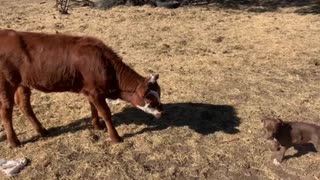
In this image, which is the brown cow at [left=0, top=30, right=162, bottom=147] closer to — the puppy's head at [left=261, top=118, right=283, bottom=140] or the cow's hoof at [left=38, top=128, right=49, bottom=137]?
the cow's hoof at [left=38, top=128, right=49, bottom=137]

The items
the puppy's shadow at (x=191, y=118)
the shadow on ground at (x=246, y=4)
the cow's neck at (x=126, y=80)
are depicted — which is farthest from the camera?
the shadow on ground at (x=246, y=4)

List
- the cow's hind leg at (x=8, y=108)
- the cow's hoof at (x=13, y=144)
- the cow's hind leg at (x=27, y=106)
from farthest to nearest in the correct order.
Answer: the cow's hind leg at (x=27, y=106) < the cow's hoof at (x=13, y=144) < the cow's hind leg at (x=8, y=108)

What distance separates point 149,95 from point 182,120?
4.04 feet

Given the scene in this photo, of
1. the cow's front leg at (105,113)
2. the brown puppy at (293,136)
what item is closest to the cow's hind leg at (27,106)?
the cow's front leg at (105,113)

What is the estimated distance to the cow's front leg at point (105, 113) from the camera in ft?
Answer: 23.2

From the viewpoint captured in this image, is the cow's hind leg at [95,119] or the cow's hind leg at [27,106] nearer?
the cow's hind leg at [27,106]

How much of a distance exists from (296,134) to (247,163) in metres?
0.77

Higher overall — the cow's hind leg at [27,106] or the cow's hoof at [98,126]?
the cow's hind leg at [27,106]

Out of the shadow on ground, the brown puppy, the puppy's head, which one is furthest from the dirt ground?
the shadow on ground

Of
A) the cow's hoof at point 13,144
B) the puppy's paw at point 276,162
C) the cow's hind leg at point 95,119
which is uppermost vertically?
the cow's hind leg at point 95,119

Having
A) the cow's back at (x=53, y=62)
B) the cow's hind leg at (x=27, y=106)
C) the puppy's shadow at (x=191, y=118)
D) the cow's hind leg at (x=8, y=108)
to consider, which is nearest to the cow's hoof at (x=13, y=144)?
the cow's hind leg at (x=8, y=108)

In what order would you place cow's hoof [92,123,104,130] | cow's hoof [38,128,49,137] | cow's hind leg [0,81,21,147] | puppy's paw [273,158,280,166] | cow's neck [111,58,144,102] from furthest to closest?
cow's hoof [92,123,104,130] < cow's hoof [38,128,49,137] < cow's neck [111,58,144,102] < puppy's paw [273,158,280,166] < cow's hind leg [0,81,21,147]

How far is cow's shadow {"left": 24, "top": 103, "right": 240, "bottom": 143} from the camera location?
7875 millimetres

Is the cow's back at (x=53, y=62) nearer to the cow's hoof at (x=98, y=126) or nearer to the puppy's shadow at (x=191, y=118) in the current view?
the cow's hoof at (x=98, y=126)
